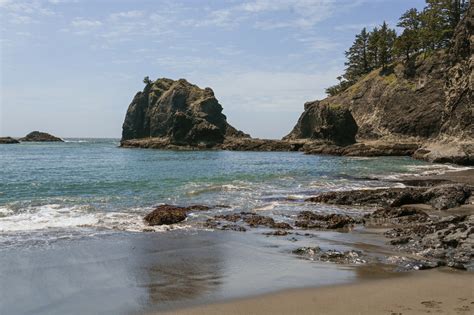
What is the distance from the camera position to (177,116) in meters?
88.4

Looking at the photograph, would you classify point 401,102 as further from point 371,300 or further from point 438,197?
point 371,300

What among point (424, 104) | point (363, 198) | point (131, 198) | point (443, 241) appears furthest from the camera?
point (424, 104)

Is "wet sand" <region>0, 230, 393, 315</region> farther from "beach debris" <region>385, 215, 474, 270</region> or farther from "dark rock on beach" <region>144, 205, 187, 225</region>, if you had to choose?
"dark rock on beach" <region>144, 205, 187, 225</region>

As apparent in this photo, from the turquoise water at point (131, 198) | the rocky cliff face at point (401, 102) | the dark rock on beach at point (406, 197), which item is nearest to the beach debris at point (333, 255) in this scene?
the turquoise water at point (131, 198)

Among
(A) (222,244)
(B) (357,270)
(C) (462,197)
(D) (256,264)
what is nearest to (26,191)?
Answer: (A) (222,244)

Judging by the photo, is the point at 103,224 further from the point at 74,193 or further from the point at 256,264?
the point at 74,193

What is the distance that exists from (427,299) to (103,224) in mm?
11135

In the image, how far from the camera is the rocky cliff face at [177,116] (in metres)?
89.4

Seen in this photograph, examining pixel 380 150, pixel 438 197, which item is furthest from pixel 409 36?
pixel 438 197

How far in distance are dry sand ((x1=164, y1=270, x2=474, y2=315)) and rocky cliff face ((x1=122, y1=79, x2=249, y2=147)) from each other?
80755mm

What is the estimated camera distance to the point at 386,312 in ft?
21.3

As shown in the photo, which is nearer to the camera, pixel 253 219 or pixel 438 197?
pixel 253 219

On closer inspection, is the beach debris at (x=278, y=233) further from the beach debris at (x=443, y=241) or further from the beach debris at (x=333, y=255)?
the beach debris at (x=443, y=241)

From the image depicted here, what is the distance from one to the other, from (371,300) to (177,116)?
3283 inches
